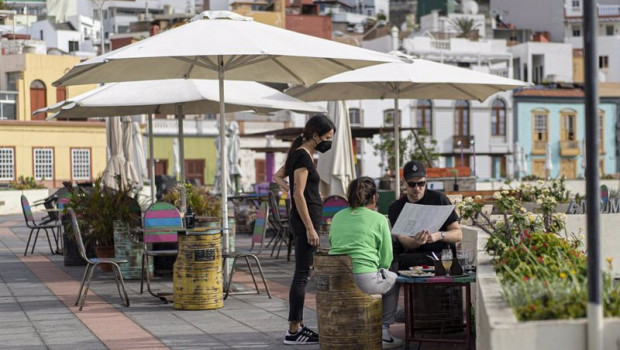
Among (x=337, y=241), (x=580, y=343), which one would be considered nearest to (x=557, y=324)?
(x=580, y=343)

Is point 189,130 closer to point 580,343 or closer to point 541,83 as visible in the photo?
point 541,83

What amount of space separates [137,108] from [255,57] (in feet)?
17.0

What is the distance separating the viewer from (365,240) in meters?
7.57

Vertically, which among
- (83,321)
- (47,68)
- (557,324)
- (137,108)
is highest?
(47,68)

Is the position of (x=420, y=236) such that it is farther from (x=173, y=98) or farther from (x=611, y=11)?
(x=611, y=11)

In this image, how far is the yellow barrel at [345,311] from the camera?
7.42 m

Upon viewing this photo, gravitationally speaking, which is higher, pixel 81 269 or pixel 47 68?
pixel 47 68

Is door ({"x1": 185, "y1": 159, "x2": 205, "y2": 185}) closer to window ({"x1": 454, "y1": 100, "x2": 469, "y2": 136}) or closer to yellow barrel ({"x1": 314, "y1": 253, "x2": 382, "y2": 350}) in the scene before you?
window ({"x1": 454, "y1": 100, "x2": 469, "y2": 136})

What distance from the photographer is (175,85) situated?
14445 millimetres

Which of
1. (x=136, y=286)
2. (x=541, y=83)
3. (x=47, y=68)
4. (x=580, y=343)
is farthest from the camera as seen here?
(x=541, y=83)

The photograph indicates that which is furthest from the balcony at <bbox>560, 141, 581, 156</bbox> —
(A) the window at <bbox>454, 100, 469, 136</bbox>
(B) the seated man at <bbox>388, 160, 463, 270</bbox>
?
(B) the seated man at <bbox>388, 160, 463, 270</bbox>

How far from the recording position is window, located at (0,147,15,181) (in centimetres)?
4847

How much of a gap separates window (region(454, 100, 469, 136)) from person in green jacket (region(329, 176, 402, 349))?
2028 inches

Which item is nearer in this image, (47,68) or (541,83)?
(47,68)
